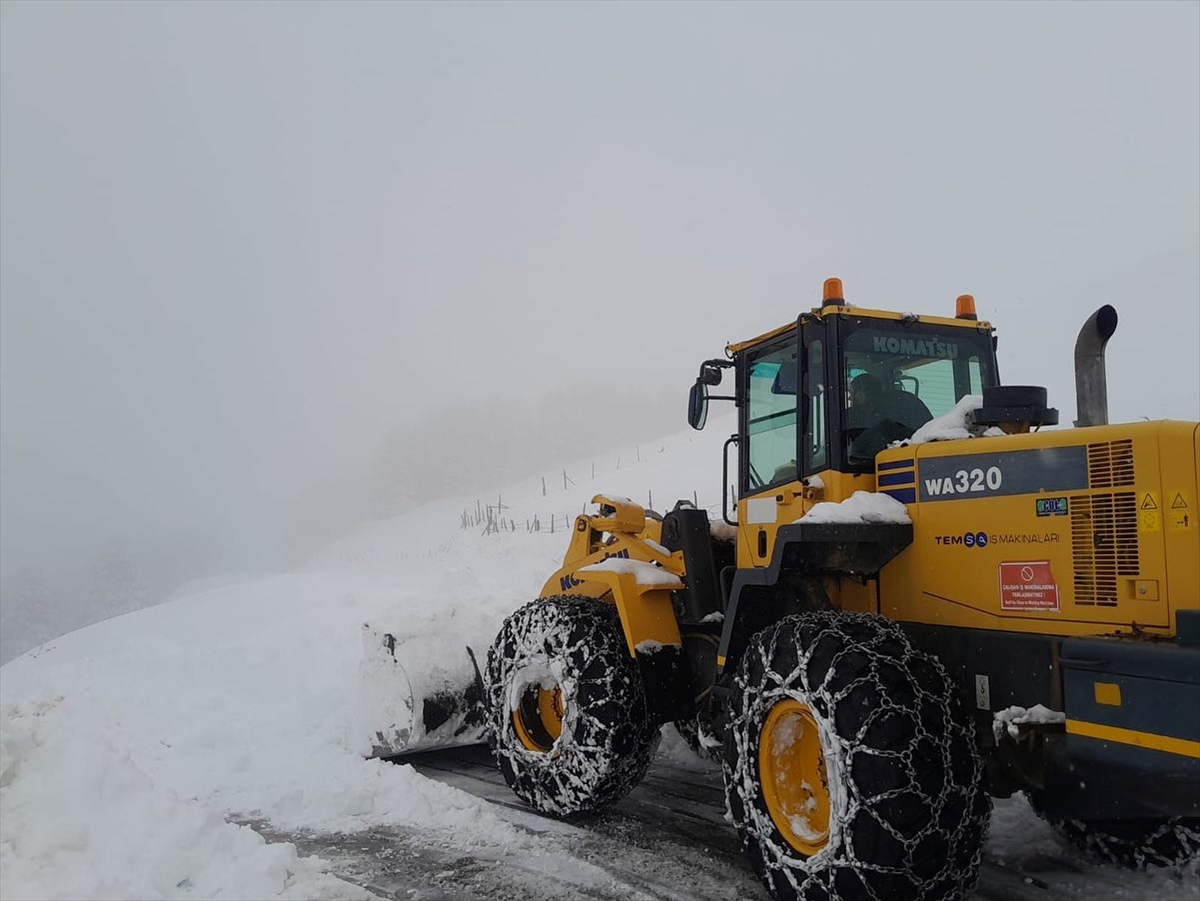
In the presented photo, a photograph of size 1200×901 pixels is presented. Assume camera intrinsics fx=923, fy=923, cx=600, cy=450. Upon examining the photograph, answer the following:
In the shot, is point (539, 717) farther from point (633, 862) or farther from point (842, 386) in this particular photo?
point (842, 386)

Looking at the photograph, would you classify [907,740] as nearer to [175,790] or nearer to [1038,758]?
[1038,758]

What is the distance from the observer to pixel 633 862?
4715mm

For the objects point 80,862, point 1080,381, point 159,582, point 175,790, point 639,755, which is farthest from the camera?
point 159,582

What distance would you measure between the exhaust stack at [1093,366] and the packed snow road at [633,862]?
2.10 m

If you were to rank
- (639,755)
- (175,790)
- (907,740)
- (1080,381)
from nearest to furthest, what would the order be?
1. (907,740)
2. (1080,381)
3. (639,755)
4. (175,790)

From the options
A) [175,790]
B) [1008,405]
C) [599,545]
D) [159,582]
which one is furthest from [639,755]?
[159,582]

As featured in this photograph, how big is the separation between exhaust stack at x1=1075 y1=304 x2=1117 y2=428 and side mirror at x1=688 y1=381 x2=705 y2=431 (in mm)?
2092

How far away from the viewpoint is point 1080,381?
12.8 ft

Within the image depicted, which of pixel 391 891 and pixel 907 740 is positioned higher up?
pixel 907 740

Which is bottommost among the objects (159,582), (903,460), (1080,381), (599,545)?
(159,582)

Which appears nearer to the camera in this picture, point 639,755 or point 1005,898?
point 1005,898

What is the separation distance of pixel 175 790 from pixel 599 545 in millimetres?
3371

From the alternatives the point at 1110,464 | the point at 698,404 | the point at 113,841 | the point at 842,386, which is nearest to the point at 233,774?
the point at 113,841

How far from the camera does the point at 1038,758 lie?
11.9 feet
